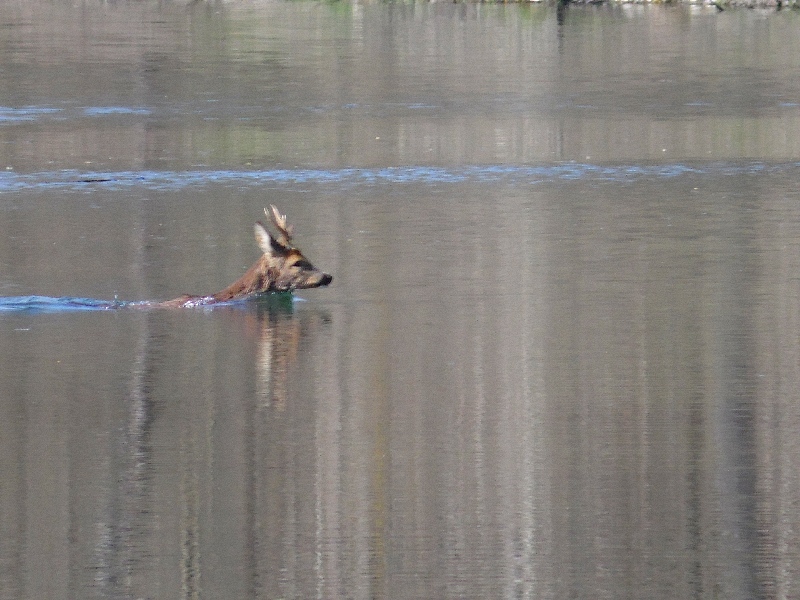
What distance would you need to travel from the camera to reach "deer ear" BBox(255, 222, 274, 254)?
13.3 meters

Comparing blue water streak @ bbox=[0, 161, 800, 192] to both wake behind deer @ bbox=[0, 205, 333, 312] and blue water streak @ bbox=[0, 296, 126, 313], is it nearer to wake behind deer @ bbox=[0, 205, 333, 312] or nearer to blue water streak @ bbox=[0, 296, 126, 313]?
wake behind deer @ bbox=[0, 205, 333, 312]

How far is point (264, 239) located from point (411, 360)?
284cm

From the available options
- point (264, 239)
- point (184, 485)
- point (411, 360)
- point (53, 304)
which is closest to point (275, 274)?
point (264, 239)

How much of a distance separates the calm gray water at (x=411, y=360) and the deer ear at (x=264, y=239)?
482 millimetres

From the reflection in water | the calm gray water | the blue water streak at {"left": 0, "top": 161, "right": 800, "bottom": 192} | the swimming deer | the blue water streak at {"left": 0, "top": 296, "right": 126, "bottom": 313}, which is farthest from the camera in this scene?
the blue water streak at {"left": 0, "top": 161, "right": 800, "bottom": 192}

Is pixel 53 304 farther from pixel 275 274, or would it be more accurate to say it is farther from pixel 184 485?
pixel 184 485

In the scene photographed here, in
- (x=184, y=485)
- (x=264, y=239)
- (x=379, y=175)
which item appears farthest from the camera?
(x=379, y=175)

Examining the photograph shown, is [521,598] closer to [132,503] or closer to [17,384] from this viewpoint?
[132,503]

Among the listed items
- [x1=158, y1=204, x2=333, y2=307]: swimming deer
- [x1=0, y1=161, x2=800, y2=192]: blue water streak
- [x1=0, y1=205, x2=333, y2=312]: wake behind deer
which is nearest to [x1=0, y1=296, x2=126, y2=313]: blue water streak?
[x1=0, y1=205, x2=333, y2=312]: wake behind deer

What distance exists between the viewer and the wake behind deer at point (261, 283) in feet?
42.0

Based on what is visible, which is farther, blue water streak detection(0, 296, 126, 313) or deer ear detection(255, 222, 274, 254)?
deer ear detection(255, 222, 274, 254)

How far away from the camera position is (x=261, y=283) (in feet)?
43.5

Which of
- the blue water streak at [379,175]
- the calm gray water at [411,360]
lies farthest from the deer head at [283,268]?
the blue water streak at [379,175]

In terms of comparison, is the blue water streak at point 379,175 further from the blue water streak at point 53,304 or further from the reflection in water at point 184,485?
the reflection in water at point 184,485
